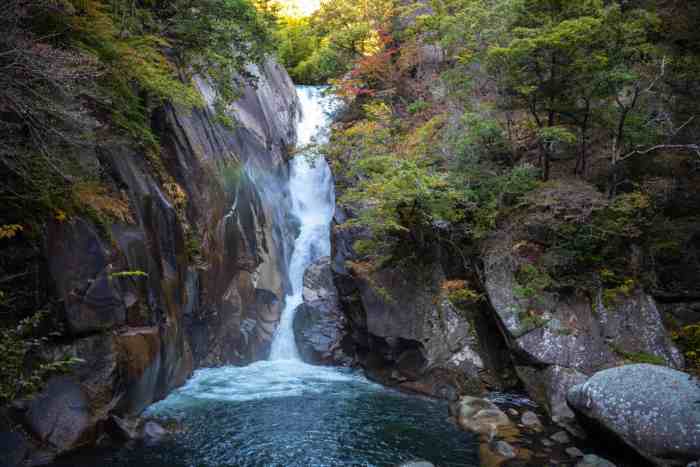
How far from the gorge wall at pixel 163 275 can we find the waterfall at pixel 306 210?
0.51m

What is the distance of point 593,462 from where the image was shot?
267 inches

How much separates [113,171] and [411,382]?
770cm

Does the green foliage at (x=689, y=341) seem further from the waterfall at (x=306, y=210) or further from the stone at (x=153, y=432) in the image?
the stone at (x=153, y=432)

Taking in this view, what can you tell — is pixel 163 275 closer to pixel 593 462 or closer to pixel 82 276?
pixel 82 276

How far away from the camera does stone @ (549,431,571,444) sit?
768 cm

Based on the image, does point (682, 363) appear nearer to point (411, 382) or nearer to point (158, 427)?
point (411, 382)

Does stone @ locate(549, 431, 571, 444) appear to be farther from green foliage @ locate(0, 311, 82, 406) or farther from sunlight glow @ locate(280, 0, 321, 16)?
sunlight glow @ locate(280, 0, 321, 16)

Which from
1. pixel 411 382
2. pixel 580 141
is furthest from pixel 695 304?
pixel 411 382

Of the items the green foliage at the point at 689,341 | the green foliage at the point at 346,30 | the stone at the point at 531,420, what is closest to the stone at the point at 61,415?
the stone at the point at 531,420

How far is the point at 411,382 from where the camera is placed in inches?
420

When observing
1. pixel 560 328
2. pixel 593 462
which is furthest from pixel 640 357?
pixel 593 462

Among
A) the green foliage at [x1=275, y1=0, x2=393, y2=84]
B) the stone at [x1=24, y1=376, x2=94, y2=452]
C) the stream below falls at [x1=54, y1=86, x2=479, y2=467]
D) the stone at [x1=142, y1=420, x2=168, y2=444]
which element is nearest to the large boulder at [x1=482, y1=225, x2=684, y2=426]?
the stream below falls at [x1=54, y1=86, x2=479, y2=467]

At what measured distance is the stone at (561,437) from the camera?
7680 mm

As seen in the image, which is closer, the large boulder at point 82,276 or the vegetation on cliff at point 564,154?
the large boulder at point 82,276
